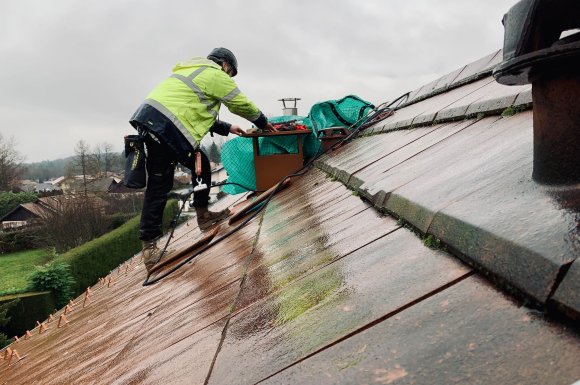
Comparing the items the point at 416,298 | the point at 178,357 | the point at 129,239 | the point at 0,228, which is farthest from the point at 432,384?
the point at 0,228

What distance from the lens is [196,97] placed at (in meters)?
4.28

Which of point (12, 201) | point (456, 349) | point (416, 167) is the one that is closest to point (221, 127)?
point (416, 167)

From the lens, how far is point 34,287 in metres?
18.8

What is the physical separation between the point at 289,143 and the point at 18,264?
1496 inches

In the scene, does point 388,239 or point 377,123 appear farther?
point 377,123

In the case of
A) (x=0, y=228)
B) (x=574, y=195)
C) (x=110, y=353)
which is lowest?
(x=110, y=353)

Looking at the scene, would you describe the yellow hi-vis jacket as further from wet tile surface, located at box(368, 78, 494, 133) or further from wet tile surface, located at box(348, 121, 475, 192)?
wet tile surface, located at box(348, 121, 475, 192)

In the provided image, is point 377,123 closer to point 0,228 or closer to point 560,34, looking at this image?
point 560,34

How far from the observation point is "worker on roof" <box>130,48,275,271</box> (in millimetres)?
4121

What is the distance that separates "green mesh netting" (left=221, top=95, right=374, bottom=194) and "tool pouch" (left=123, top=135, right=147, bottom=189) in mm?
1674

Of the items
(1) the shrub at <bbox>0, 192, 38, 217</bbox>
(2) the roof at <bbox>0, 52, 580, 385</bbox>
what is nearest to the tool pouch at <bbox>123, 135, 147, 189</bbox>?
(2) the roof at <bbox>0, 52, 580, 385</bbox>

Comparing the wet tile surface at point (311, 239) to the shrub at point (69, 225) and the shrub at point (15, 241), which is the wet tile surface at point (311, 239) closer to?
the shrub at point (69, 225)

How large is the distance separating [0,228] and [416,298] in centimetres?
5809

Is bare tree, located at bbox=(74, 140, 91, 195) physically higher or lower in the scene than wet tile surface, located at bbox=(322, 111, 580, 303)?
higher
